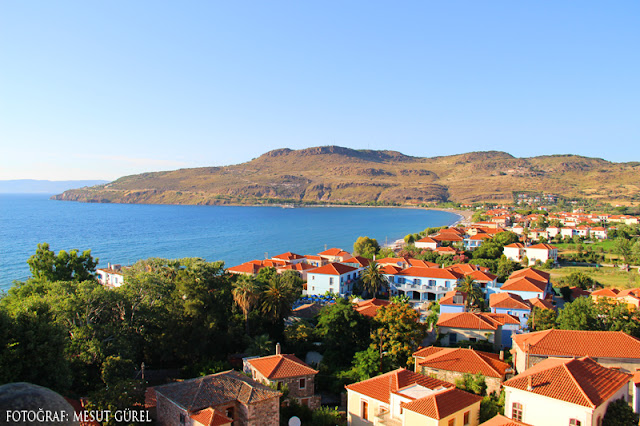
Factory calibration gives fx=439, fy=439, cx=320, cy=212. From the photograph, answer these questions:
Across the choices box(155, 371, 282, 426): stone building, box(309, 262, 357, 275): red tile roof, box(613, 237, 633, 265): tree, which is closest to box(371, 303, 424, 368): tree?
box(155, 371, 282, 426): stone building

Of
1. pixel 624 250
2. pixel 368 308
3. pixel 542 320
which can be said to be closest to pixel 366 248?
pixel 368 308

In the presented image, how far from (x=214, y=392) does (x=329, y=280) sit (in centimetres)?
2697

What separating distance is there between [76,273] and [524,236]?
2987 inches

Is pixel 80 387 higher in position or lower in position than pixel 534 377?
lower

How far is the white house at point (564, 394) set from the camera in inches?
512

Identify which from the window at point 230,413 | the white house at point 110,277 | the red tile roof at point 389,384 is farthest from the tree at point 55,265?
the red tile roof at point 389,384

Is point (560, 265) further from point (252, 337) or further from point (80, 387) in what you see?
point (80, 387)

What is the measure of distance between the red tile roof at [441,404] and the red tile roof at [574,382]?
152cm

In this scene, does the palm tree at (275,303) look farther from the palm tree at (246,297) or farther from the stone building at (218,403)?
the stone building at (218,403)

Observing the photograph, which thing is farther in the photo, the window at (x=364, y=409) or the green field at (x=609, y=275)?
the green field at (x=609, y=275)

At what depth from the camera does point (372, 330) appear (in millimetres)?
24109

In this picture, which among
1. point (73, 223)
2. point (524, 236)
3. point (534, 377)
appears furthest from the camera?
point (73, 223)

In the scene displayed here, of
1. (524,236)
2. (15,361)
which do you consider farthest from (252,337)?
(524,236)

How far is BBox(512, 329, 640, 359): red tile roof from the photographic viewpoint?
62.8 ft
